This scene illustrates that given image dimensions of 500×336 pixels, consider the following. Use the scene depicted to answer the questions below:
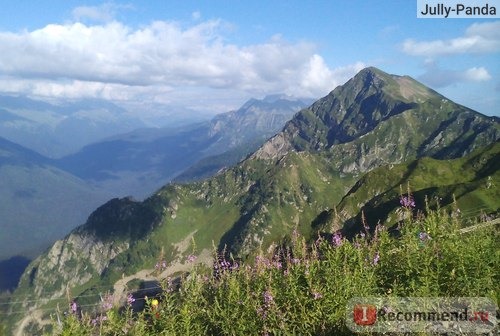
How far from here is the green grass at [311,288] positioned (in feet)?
28.8

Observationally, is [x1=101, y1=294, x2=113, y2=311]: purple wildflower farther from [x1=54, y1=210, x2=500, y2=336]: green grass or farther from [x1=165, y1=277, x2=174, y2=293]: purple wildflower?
[x1=165, y1=277, x2=174, y2=293]: purple wildflower

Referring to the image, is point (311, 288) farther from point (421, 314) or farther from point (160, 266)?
point (160, 266)

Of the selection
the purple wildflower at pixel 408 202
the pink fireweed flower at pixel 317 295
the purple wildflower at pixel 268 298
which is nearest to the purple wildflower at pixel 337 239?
the pink fireweed flower at pixel 317 295

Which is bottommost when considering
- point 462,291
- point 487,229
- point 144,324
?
point 144,324

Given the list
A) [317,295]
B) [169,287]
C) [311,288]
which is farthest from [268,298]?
[169,287]

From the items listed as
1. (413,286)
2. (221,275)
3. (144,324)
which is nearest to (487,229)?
(413,286)

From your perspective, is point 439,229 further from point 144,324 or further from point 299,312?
point 144,324

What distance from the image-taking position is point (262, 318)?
9031mm

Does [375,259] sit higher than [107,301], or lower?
higher

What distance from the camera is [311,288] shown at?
9031mm

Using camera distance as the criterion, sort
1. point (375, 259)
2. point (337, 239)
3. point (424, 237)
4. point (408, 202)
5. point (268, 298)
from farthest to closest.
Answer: point (408, 202) < point (337, 239) < point (424, 237) < point (375, 259) < point (268, 298)

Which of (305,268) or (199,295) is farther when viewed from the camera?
(199,295)

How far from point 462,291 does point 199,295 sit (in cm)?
587

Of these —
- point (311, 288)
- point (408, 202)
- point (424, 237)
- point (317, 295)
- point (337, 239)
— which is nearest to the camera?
point (317, 295)
